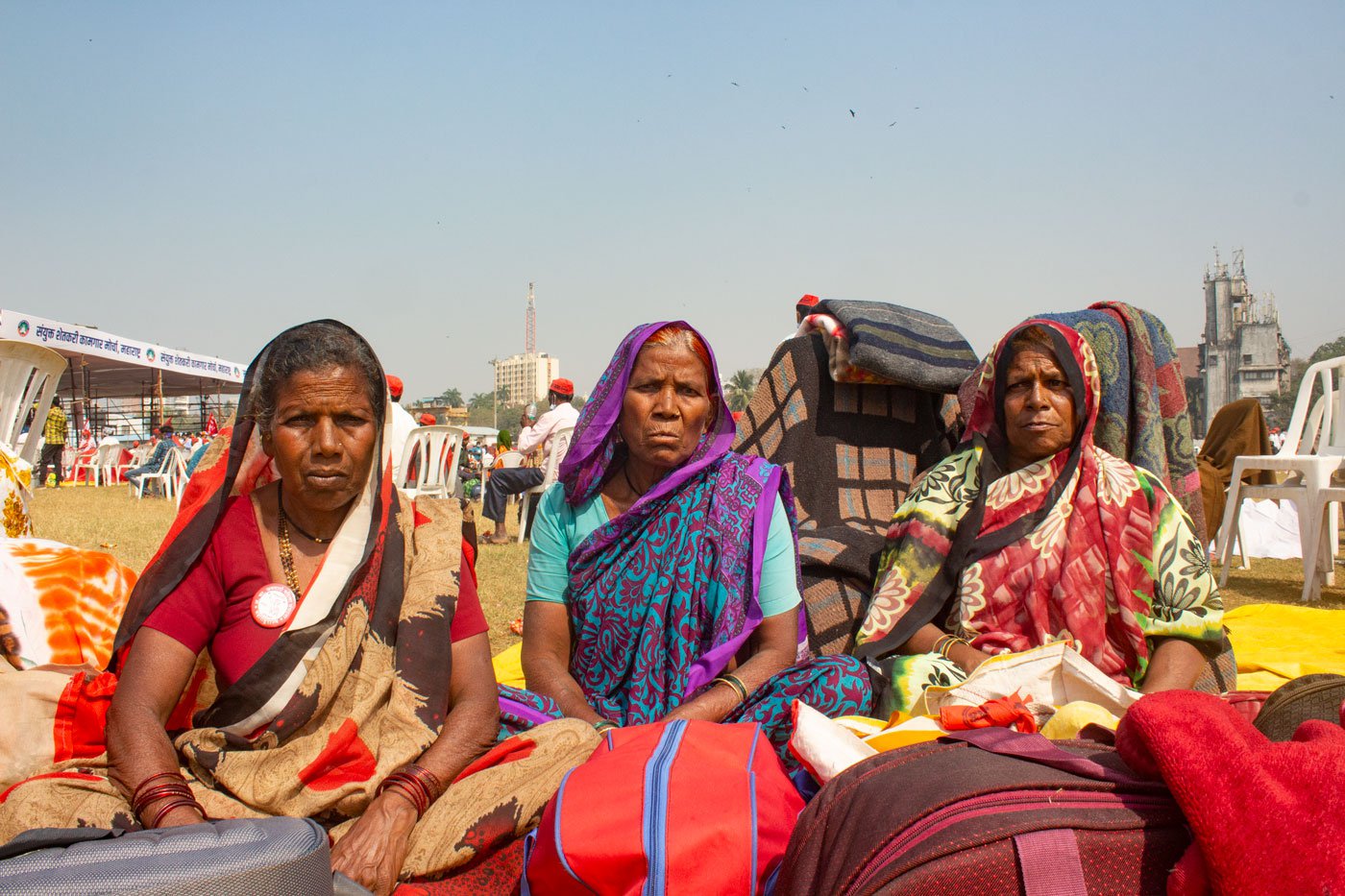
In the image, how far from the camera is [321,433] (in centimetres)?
213

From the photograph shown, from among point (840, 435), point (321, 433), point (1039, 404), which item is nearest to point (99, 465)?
point (840, 435)

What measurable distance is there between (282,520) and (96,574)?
1109mm

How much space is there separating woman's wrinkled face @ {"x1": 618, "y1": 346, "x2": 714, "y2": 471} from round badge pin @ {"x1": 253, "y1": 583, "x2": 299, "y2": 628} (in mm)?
1080

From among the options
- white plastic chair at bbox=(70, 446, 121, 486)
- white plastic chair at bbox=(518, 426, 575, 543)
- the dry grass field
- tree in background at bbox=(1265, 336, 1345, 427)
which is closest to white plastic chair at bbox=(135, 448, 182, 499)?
the dry grass field

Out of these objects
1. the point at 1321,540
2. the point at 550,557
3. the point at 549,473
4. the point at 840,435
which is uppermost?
the point at 840,435

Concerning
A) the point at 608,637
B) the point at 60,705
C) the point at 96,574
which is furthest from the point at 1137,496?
the point at 96,574

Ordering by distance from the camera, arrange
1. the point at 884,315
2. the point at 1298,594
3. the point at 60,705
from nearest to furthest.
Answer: the point at 60,705
the point at 884,315
the point at 1298,594

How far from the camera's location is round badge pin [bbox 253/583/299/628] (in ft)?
6.91

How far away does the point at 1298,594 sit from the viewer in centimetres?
626

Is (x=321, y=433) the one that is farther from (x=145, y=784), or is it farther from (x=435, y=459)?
(x=435, y=459)

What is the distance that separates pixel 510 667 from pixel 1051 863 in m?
3.22

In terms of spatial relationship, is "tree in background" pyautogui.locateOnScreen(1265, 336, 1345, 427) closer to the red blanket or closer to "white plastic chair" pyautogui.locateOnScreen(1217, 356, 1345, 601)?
"white plastic chair" pyautogui.locateOnScreen(1217, 356, 1345, 601)

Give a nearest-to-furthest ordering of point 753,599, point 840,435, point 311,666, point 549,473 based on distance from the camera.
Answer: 1. point 311,666
2. point 753,599
3. point 840,435
4. point 549,473

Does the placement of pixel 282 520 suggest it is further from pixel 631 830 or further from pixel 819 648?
pixel 819 648
